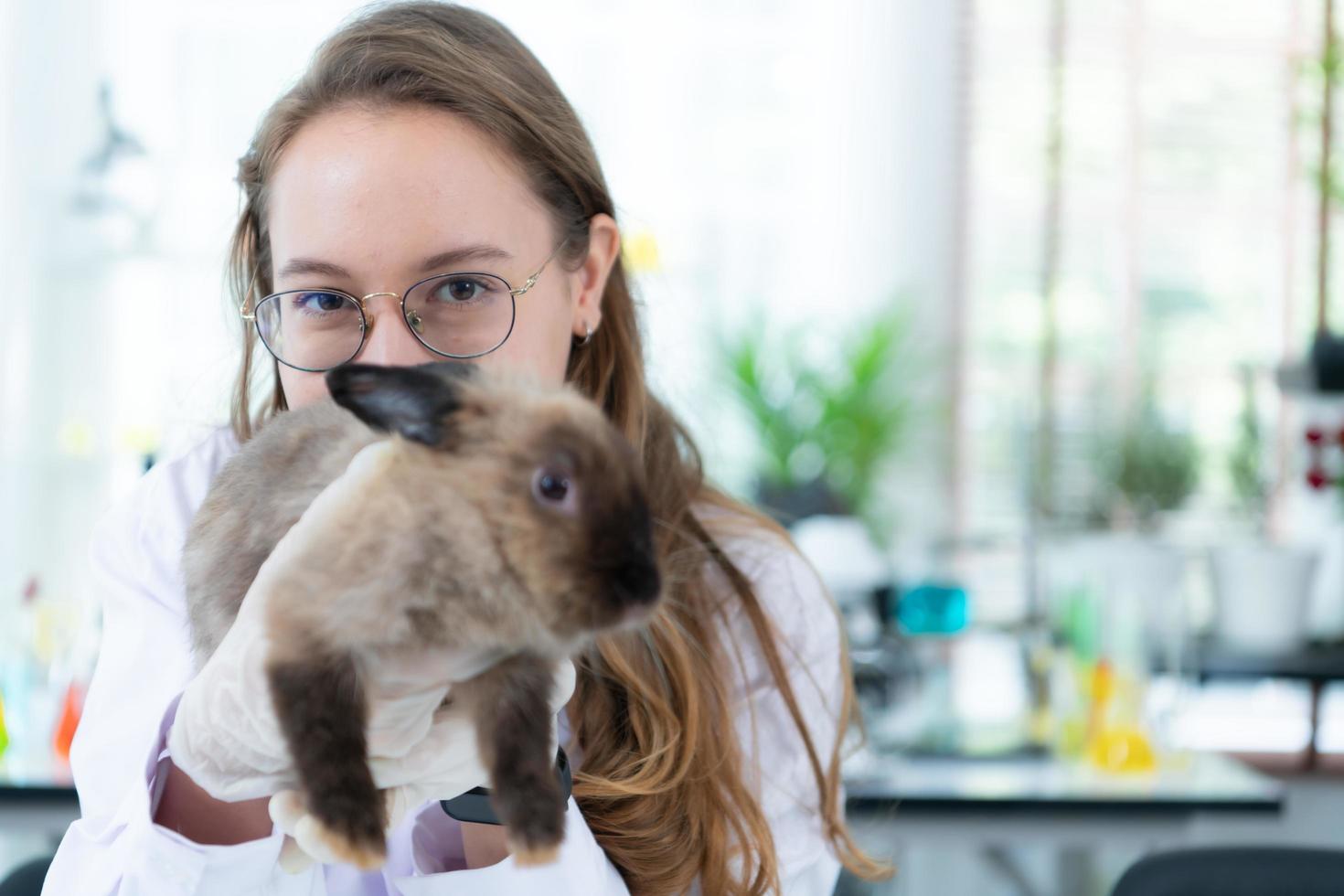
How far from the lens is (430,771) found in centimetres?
86

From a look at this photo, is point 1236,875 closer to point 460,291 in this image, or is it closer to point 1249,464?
point 460,291

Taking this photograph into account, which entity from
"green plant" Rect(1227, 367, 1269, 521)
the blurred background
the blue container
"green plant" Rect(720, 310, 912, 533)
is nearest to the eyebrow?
the blue container

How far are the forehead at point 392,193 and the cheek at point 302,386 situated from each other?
111mm

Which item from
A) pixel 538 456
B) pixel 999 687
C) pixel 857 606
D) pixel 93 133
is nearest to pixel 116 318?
pixel 93 133

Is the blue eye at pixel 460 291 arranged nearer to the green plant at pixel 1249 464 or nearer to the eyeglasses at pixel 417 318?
the eyeglasses at pixel 417 318

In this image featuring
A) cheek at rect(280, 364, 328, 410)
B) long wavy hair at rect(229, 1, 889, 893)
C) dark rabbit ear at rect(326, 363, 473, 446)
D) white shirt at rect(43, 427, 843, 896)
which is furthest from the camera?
long wavy hair at rect(229, 1, 889, 893)

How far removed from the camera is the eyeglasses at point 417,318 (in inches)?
40.9

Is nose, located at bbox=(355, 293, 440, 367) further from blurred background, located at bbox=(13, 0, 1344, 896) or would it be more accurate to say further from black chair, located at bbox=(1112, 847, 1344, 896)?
blurred background, located at bbox=(13, 0, 1344, 896)

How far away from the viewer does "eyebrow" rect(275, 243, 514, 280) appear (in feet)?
3.43

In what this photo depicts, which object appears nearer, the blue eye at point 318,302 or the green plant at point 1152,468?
the blue eye at point 318,302

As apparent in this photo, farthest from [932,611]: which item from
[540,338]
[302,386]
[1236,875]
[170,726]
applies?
[170,726]

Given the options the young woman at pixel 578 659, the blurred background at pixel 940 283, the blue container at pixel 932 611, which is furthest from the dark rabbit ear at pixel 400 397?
the blurred background at pixel 940 283

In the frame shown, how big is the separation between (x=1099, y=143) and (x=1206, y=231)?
0.62 metres

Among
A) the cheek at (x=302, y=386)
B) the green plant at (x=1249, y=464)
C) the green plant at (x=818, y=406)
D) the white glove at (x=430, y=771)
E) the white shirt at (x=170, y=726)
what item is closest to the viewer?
the white glove at (x=430, y=771)
